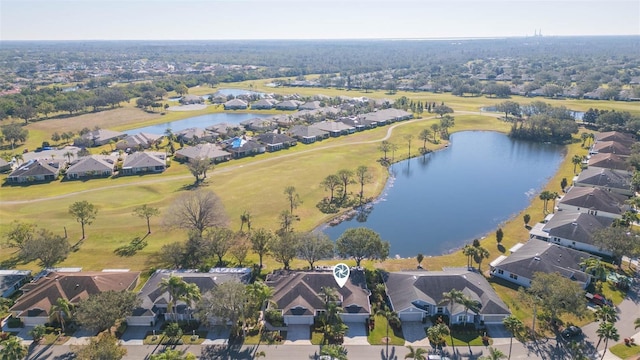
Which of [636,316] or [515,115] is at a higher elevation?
[515,115]

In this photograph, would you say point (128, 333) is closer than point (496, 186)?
Yes

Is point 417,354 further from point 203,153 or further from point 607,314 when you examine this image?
point 203,153

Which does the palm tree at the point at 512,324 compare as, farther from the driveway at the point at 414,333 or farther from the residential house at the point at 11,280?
the residential house at the point at 11,280

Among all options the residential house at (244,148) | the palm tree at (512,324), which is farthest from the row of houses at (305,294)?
the residential house at (244,148)

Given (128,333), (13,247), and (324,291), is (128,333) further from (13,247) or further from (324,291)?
(13,247)

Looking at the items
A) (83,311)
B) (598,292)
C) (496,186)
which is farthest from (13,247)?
(496,186)

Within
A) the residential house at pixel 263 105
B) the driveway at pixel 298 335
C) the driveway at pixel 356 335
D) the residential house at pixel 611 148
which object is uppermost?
the residential house at pixel 263 105
